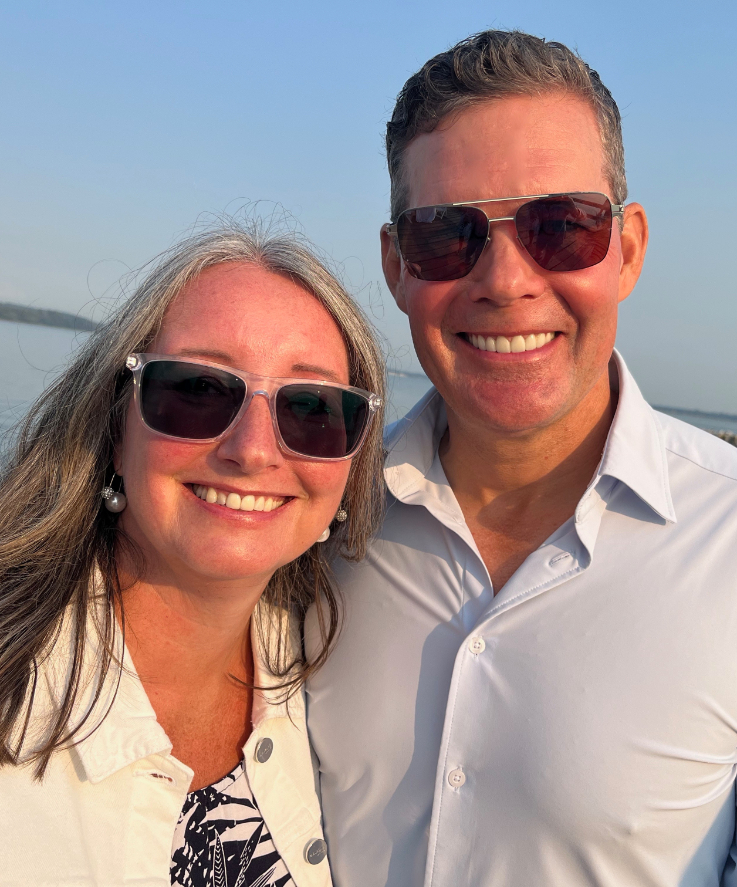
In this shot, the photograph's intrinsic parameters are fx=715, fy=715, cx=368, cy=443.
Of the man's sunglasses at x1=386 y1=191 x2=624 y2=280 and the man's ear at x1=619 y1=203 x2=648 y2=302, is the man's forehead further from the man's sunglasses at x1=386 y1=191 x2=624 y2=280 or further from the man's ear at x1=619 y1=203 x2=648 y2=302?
the man's ear at x1=619 y1=203 x2=648 y2=302

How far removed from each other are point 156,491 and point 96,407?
393 millimetres

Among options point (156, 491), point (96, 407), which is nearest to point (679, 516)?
point (156, 491)

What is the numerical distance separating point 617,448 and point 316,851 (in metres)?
1.66

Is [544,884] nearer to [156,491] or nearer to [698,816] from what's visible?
[698,816]

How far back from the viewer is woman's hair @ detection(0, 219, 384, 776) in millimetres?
2047

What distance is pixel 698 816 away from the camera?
83.3 inches

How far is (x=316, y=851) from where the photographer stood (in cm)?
234

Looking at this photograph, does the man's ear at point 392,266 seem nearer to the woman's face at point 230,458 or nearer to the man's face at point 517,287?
the man's face at point 517,287

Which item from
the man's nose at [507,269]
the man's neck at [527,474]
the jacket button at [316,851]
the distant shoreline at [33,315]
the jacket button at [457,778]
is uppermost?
the distant shoreline at [33,315]

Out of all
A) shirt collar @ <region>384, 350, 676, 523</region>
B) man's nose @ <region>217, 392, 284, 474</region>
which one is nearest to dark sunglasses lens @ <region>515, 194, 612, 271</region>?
shirt collar @ <region>384, 350, 676, 523</region>

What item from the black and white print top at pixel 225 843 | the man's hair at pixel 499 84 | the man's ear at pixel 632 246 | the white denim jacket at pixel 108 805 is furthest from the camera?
the man's ear at pixel 632 246

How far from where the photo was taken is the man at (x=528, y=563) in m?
2.07

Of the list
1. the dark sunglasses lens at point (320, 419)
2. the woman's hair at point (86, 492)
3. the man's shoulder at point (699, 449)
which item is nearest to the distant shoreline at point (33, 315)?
the woman's hair at point (86, 492)

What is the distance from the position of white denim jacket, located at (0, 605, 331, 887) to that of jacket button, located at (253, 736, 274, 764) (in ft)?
0.09
